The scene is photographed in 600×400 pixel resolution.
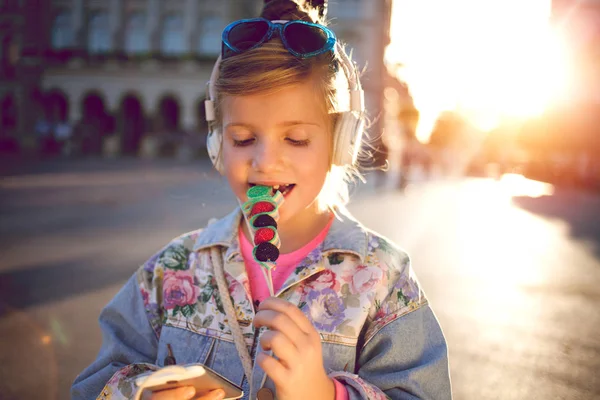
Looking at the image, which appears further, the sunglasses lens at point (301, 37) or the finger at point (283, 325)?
the sunglasses lens at point (301, 37)

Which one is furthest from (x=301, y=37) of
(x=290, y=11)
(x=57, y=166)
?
(x=57, y=166)

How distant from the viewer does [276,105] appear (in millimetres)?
1521

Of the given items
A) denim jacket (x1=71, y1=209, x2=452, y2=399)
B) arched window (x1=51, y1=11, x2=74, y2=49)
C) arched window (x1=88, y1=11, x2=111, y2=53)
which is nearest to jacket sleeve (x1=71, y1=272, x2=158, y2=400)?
denim jacket (x1=71, y1=209, x2=452, y2=399)

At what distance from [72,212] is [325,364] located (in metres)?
9.18

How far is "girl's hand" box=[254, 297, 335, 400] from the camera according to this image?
46.1 inches

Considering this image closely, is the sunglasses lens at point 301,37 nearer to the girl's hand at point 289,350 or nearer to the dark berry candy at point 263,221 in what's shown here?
the dark berry candy at point 263,221

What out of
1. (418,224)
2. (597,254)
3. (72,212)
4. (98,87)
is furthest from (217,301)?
(98,87)

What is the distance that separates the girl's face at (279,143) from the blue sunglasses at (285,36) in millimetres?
101

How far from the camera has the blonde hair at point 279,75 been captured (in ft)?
4.94

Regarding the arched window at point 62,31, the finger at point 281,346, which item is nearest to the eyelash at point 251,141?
the finger at point 281,346

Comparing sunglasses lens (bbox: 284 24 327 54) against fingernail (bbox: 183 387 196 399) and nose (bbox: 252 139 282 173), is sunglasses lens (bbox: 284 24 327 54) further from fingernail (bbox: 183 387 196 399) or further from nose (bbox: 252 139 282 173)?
fingernail (bbox: 183 387 196 399)

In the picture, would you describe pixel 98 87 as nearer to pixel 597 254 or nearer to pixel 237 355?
pixel 597 254

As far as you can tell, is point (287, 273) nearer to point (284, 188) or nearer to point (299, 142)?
point (284, 188)

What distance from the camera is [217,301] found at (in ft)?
5.33
